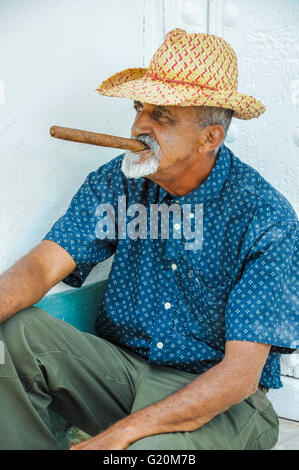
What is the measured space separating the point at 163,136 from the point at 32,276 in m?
0.56

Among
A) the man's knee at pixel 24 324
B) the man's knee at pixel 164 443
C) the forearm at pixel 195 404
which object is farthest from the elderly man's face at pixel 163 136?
the man's knee at pixel 164 443

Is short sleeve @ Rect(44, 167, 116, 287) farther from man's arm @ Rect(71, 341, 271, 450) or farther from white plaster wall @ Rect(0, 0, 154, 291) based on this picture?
man's arm @ Rect(71, 341, 271, 450)

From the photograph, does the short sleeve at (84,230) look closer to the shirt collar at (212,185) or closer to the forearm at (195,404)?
the shirt collar at (212,185)

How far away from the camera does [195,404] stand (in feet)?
4.48

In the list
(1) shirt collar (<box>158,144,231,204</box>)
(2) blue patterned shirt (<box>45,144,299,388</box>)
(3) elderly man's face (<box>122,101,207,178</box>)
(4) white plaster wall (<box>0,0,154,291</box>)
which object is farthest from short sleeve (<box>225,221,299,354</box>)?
(4) white plaster wall (<box>0,0,154,291</box>)

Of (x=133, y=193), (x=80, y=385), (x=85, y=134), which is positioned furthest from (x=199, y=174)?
(x=80, y=385)

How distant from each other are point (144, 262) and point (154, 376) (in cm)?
35

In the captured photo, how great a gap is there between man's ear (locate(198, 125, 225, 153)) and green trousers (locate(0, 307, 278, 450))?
2.21 ft

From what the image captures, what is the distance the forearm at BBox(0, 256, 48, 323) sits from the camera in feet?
4.89

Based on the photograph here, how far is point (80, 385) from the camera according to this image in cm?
161

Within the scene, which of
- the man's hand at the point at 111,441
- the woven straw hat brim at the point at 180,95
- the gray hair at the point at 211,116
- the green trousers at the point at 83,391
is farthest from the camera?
the gray hair at the point at 211,116

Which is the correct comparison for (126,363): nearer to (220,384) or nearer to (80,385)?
(80,385)

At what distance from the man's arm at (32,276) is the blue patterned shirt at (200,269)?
37mm

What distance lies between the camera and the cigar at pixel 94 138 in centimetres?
136
